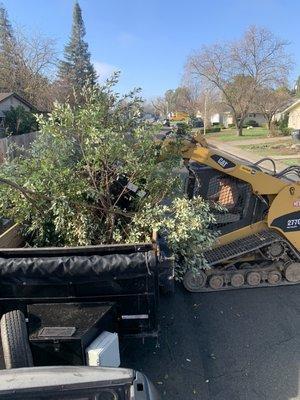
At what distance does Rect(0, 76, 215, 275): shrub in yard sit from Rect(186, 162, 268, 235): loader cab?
2.81 feet

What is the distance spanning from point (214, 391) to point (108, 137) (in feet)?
9.79

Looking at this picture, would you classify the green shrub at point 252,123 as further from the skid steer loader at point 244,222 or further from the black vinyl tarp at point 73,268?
the black vinyl tarp at point 73,268

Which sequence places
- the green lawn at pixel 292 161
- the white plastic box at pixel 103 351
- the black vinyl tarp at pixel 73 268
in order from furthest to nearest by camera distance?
the green lawn at pixel 292 161, the black vinyl tarp at pixel 73 268, the white plastic box at pixel 103 351

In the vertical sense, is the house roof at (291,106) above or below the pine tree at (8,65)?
below

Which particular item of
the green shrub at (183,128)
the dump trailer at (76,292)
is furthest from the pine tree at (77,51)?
the dump trailer at (76,292)

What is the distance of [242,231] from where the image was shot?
5891mm

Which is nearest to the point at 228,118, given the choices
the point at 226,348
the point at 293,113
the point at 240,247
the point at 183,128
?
the point at 293,113

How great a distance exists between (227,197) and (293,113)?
45745 millimetres

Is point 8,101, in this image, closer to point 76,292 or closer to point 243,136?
point 243,136

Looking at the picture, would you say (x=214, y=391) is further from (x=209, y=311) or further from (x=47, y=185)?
(x=47, y=185)

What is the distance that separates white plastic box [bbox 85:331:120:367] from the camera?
3112 millimetres

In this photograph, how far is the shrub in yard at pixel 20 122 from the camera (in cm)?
2494

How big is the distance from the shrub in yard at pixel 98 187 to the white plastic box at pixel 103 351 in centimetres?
124

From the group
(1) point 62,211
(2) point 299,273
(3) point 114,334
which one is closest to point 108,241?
(1) point 62,211
